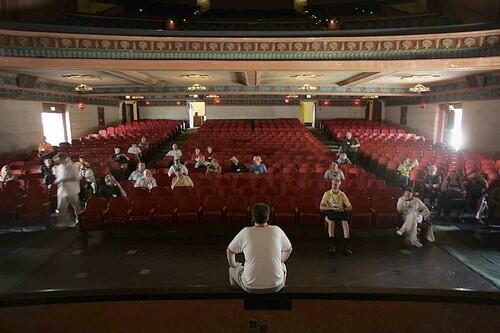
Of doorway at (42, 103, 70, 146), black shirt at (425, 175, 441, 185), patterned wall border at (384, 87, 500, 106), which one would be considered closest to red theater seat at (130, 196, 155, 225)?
black shirt at (425, 175, 441, 185)

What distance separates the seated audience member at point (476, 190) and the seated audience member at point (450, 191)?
157mm

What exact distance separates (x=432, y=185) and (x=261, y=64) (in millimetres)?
5475

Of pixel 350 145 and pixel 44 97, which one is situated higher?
pixel 44 97

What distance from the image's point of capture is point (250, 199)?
6.30m

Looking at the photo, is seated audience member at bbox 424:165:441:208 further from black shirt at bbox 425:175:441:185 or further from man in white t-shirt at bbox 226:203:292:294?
man in white t-shirt at bbox 226:203:292:294

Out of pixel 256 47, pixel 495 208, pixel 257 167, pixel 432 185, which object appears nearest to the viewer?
pixel 495 208

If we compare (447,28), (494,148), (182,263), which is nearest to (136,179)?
(182,263)

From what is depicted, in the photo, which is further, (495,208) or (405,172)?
(405,172)

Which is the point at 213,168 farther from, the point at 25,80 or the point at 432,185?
the point at 25,80

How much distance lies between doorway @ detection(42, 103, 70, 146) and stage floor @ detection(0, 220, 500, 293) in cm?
990

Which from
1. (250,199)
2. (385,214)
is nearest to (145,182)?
(250,199)

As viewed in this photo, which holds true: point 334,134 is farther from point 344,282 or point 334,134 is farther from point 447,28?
point 344,282

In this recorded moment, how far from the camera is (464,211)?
7.21 metres

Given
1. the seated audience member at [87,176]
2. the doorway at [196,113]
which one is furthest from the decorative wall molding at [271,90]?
the seated audience member at [87,176]
